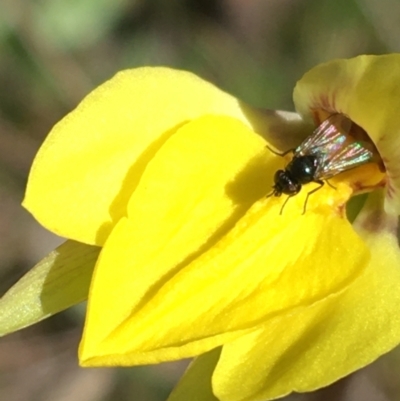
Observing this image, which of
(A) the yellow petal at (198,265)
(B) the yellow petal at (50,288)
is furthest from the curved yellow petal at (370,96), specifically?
(B) the yellow petal at (50,288)

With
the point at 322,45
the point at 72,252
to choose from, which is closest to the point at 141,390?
A: the point at 322,45

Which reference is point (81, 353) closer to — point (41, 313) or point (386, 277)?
point (41, 313)

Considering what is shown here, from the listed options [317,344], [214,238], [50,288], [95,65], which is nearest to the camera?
[317,344]

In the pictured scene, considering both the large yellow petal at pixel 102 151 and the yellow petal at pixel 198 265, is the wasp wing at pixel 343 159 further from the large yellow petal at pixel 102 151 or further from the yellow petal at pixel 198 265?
the large yellow petal at pixel 102 151

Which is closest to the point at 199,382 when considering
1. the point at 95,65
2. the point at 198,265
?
the point at 198,265

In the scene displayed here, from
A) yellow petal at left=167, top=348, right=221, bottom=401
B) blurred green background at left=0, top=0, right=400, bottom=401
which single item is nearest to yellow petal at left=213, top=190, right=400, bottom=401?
yellow petal at left=167, top=348, right=221, bottom=401

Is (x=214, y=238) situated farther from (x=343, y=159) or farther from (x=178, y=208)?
(x=343, y=159)
